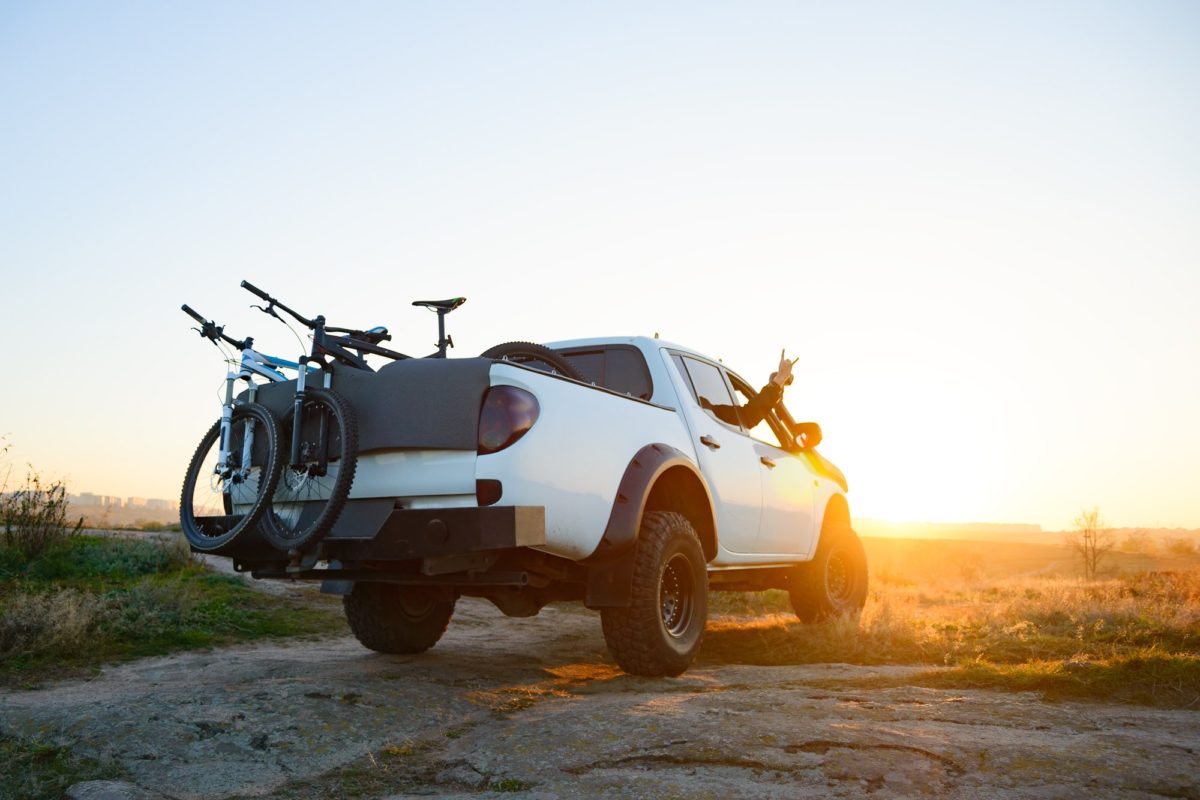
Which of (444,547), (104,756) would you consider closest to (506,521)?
(444,547)

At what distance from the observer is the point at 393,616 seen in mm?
6332

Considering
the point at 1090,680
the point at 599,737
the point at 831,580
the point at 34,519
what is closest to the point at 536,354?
the point at 599,737

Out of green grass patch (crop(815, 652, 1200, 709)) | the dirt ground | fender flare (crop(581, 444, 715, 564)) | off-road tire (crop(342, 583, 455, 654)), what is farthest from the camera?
off-road tire (crop(342, 583, 455, 654))

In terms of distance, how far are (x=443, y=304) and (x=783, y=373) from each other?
3.02 metres

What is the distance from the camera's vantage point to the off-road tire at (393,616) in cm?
624

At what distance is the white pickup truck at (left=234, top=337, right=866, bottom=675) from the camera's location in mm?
4488

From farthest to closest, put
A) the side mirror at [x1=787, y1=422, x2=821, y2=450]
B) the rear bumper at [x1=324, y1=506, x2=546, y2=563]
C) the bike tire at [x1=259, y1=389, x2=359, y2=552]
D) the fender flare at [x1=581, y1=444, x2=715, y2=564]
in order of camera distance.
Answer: the side mirror at [x1=787, y1=422, x2=821, y2=450]
the fender flare at [x1=581, y1=444, x2=715, y2=564]
the bike tire at [x1=259, y1=389, x2=359, y2=552]
the rear bumper at [x1=324, y1=506, x2=546, y2=563]

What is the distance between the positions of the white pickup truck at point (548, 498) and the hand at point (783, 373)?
655 mm

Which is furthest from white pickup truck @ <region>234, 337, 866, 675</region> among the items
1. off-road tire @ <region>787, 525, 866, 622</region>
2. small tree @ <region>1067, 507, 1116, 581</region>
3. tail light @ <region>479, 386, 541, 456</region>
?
small tree @ <region>1067, 507, 1116, 581</region>

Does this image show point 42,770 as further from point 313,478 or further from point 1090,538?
point 1090,538

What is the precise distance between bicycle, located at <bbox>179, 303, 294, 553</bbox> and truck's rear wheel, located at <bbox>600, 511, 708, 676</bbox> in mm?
2161

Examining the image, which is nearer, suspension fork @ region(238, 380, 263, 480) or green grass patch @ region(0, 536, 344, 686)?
suspension fork @ region(238, 380, 263, 480)

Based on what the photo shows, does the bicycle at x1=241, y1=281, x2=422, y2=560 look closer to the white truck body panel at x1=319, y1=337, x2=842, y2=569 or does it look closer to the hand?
the white truck body panel at x1=319, y1=337, x2=842, y2=569

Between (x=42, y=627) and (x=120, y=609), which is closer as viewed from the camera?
(x=42, y=627)
